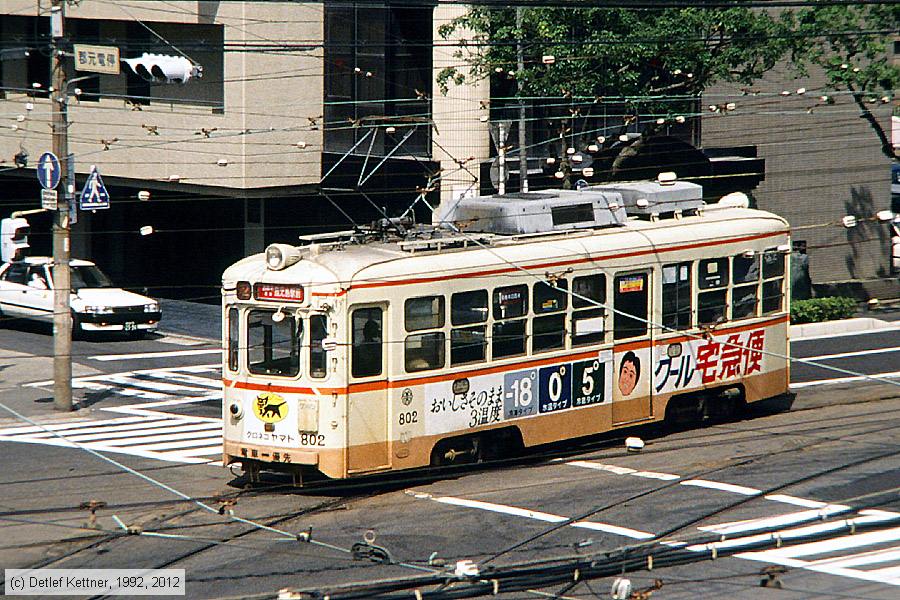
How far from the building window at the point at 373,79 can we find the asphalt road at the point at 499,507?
1256cm

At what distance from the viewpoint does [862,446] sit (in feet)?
67.6

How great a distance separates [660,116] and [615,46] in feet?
8.60

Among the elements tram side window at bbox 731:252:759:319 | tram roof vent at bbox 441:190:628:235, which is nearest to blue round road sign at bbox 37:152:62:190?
tram roof vent at bbox 441:190:628:235

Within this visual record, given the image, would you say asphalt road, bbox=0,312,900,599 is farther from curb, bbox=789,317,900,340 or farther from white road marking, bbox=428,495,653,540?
curb, bbox=789,317,900,340

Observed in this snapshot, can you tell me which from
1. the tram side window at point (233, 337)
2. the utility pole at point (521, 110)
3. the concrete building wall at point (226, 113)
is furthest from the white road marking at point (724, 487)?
the concrete building wall at point (226, 113)

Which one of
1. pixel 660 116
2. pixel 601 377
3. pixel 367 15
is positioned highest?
pixel 367 15

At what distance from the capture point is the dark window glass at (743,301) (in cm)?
2178

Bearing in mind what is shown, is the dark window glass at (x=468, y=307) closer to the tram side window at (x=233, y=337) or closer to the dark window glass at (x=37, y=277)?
the tram side window at (x=233, y=337)

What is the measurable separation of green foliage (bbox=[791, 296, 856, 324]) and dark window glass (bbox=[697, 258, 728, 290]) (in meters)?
11.6

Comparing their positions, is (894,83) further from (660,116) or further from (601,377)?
(601,377)

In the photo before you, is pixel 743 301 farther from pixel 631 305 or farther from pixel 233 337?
pixel 233 337

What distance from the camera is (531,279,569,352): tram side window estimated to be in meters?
19.0

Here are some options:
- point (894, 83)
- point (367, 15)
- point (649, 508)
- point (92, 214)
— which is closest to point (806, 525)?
point (649, 508)

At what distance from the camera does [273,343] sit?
17.7m
